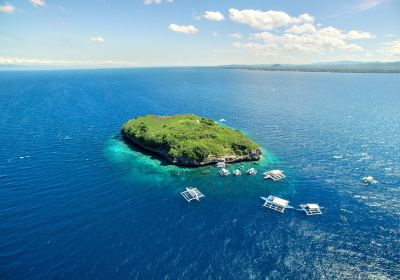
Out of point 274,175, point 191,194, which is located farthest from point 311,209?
point 191,194

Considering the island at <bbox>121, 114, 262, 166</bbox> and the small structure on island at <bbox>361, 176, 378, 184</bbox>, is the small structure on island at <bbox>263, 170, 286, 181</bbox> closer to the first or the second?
the island at <bbox>121, 114, 262, 166</bbox>

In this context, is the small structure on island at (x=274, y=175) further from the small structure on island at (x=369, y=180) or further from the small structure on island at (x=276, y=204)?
the small structure on island at (x=369, y=180)

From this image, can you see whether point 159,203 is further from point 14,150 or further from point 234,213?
point 14,150

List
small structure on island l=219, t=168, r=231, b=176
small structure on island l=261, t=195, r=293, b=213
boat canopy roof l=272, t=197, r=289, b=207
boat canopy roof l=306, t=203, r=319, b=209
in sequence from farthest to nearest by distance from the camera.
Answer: small structure on island l=219, t=168, r=231, b=176, boat canopy roof l=272, t=197, r=289, b=207, small structure on island l=261, t=195, r=293, b=213, boat canopy roof l=306, t=203, r=319, b=209

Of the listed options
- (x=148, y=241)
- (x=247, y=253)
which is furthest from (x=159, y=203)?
(x=247, y=253)

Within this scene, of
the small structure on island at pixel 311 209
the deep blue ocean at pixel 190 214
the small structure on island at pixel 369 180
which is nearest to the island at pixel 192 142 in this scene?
the deep blue ocean at pixel 190 214

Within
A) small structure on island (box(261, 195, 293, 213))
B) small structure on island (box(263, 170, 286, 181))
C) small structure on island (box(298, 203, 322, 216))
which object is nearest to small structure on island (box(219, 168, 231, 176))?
small structure on island (box(263, 170, 286, 181))
